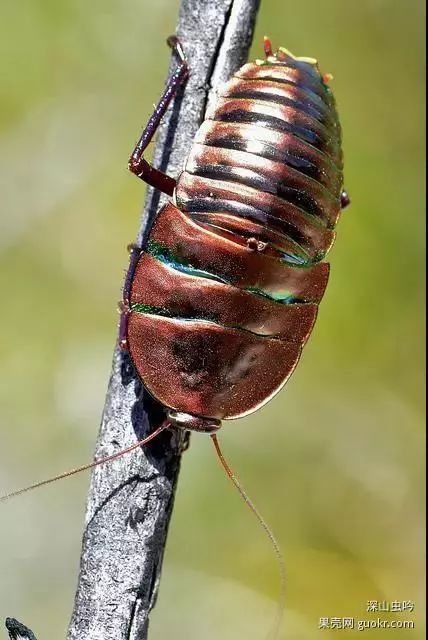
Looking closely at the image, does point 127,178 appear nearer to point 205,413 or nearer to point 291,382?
point 291,382

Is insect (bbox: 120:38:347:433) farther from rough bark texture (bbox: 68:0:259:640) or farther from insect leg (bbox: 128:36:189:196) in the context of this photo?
rough bark texture (bbox: 68:0:259:640)

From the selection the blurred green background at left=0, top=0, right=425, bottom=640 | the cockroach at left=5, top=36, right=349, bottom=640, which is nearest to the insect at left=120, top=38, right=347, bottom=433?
the cockroach at left=5, top=36, right=349, bottom=640

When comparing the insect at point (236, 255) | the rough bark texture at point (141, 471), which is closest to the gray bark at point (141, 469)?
the rough bark texture at point (141, 471)

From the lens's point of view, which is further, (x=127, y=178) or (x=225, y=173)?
(x=127, y=178)

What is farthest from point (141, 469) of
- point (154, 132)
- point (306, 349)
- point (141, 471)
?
point (306, 349)

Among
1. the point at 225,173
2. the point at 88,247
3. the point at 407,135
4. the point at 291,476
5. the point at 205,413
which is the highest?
the point at 407,135

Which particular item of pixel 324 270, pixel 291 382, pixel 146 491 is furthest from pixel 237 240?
pixel 291 382

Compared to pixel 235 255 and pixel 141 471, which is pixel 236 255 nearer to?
pixel 235 255

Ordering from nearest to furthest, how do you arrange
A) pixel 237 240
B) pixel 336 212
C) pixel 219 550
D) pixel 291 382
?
pixel 237 240 < pixel 336 212 < pixel 219 550 < pixel 291 382
